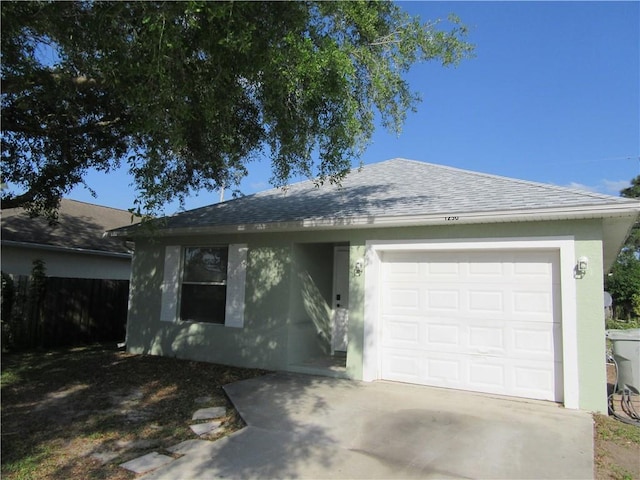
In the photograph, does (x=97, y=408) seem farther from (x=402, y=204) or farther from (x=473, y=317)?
(x=402, y=204)

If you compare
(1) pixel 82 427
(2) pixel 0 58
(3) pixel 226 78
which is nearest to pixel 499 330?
(3) pixel 226 78

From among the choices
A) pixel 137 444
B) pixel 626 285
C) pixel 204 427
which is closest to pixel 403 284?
pixel 204 427

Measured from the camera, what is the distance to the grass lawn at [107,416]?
16.0 feet

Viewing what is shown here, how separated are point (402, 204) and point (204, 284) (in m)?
4.73

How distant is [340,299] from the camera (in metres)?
10.6

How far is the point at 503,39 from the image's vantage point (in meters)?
8.70

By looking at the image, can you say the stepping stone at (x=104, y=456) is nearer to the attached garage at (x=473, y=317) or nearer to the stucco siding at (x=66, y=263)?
the attached garage at (x=473, y=317)

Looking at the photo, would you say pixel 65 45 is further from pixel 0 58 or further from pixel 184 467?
pixel 184 467

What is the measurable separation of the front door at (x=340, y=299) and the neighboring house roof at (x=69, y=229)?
6270mm

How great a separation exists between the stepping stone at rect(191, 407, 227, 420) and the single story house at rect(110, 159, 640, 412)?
8.31 feet

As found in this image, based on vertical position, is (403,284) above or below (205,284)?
above

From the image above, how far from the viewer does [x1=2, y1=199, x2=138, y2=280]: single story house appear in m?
14.3

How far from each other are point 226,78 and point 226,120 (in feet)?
3.26

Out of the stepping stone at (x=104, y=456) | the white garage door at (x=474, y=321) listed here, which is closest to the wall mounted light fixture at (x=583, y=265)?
the white garage door at (x=474, y=321)
